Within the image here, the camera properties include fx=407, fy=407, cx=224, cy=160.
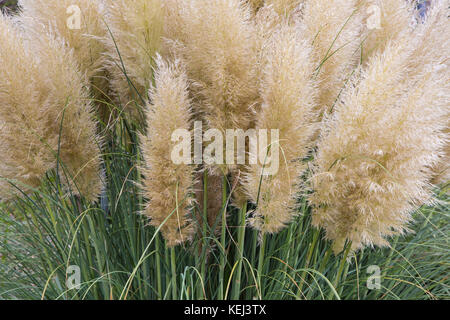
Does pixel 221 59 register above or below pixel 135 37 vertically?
below

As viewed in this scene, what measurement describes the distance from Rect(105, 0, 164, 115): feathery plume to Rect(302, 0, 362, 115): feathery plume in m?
0.57

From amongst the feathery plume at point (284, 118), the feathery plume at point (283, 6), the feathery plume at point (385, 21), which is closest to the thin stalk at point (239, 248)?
the feathery plume at point (284, 118)

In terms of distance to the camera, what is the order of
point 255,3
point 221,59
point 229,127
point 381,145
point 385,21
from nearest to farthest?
1. point 381,145
2. point 221,59
3. point 229,127
4. point 255,3
5. point 385,21

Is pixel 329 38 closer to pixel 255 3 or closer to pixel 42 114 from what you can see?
pixel 255 3

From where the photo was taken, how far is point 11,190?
74.8 inches

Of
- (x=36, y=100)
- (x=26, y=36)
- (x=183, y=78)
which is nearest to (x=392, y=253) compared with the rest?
(x=183, y=78)

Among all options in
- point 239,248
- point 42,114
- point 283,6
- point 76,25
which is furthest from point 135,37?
point 239,248

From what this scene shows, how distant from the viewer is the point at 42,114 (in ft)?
5.24

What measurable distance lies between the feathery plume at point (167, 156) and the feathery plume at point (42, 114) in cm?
39

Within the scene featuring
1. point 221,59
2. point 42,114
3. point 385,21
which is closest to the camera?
point 221,59

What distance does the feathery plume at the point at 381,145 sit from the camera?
48.7 inches

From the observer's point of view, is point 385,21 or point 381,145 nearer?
point 381,145

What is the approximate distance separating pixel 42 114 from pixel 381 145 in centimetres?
126

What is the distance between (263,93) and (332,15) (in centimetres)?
43
